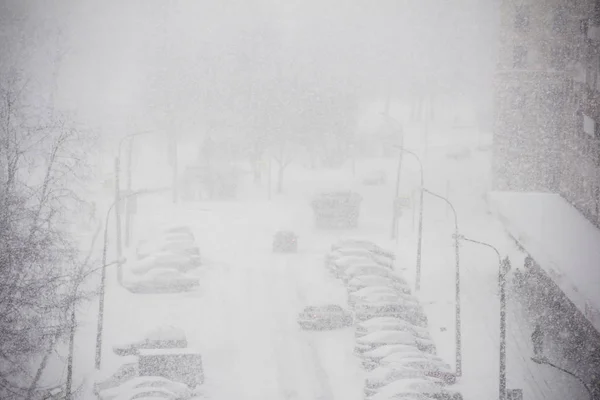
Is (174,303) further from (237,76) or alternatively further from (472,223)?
(237,76)

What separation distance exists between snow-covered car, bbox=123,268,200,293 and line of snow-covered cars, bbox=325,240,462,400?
879cm

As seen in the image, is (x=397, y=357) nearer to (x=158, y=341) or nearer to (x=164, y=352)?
(x=164, y=352)

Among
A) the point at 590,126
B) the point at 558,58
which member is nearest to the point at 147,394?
the point at 590,126

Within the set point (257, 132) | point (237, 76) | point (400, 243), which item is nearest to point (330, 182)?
point (257, 132)

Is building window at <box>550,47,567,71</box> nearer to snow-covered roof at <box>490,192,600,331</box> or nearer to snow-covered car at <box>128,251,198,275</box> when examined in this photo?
snow-covered roof at <box>490,192,600,331</box>

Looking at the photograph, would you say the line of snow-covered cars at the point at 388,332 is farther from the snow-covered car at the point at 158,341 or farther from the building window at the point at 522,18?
the building window at the point at 522,18

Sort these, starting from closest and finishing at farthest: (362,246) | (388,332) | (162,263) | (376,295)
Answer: (388,332) < (376,295) < (162,263) < (362,246)

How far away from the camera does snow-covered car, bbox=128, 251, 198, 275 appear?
43.8 m

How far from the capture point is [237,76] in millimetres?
70000

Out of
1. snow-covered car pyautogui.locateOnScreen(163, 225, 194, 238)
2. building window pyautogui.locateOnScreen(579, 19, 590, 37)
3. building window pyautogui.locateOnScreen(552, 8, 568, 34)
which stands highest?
building window pyautogui.locateOnScreen(552, 8, 568, 34)

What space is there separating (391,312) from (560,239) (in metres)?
8.76

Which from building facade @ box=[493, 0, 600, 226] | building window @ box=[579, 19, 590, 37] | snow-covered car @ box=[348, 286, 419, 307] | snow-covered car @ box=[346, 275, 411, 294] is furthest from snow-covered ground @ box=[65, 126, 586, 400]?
building window @ box=[579, 19, 590, 37]

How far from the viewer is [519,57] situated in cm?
5394

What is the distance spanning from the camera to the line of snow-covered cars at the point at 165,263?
41438 millimetres
